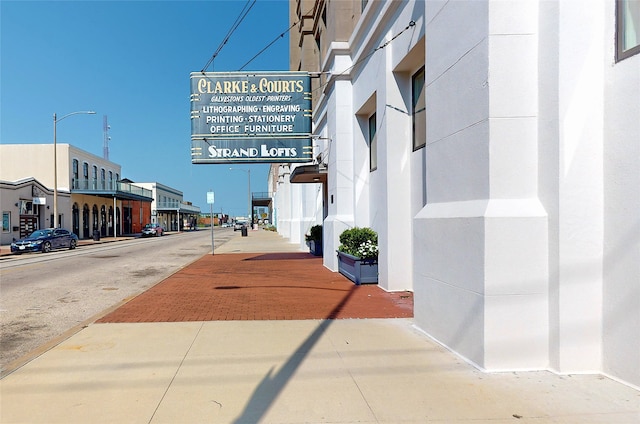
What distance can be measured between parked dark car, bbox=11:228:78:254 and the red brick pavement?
16.8 m

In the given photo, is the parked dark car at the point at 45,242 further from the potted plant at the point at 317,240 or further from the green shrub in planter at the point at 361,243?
the green shrub in planter at the point at 361,243

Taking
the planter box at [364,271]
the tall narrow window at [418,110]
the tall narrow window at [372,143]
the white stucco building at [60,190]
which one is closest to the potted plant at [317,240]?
the tall narrow window at [372,143]

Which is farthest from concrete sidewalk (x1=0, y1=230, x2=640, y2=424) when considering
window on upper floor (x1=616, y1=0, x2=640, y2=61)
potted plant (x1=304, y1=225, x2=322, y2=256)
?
potted plant (x1=304, y1=225, x2=322, y2=256)

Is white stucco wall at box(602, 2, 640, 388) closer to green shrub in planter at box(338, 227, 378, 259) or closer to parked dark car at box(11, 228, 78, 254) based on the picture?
green shrub in planter at box(338, 227, 378, 259)

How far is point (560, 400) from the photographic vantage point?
4082 millimetres

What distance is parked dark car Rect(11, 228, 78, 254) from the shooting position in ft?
83.5

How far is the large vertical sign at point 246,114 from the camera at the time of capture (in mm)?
13039

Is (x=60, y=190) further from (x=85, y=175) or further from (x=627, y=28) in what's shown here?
(x=627, y=28)

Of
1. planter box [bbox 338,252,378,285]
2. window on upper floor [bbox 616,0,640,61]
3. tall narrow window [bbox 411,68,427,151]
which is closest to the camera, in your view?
window on upper floor [bbox 616,0,640,61]

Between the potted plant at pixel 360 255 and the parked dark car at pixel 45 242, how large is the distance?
21614 mm

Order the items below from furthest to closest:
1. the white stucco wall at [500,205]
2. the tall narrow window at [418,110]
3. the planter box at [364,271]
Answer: the planter box at [364,271]
the tall narrow window at [418,110]
the white stucco wall at [500,205]

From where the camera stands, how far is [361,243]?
11.5 metres

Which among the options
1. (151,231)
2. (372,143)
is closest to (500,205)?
(372,143)

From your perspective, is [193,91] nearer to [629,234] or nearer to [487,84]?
[487,84]
